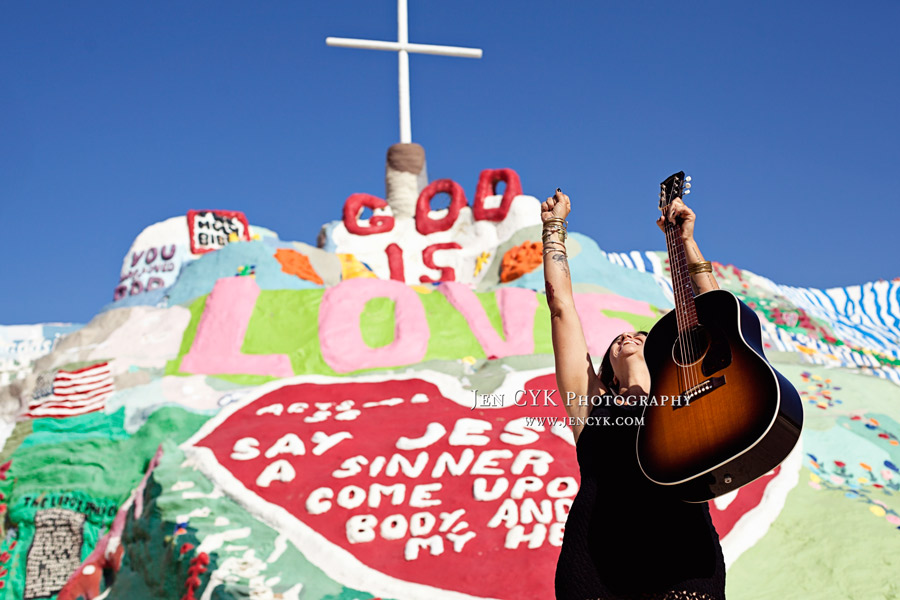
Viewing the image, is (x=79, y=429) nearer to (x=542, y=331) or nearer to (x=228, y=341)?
(x=228, y=341)

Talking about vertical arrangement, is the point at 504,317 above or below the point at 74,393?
above

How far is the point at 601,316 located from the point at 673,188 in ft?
29.5

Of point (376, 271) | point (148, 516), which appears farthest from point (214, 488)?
point (376, 271)

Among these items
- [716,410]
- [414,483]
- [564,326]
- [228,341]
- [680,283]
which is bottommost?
[414,483]

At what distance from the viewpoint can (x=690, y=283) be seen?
7.73 feet

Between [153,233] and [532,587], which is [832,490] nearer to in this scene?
[532,587]

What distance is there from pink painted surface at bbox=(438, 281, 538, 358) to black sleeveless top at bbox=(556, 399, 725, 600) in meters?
8.16

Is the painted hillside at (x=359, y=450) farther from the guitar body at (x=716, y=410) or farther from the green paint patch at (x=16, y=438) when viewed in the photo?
the guitar body at (x=716, y=410)

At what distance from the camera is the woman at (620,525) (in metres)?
1.99

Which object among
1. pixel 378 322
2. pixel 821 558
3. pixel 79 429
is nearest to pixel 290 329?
pixel 378 322

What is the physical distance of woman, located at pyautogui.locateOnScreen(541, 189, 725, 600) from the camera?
1.99 m

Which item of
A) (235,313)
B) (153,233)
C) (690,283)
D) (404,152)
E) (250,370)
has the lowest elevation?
(690,283)

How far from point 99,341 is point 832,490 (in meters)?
9.18

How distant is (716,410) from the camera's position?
6.40ft
